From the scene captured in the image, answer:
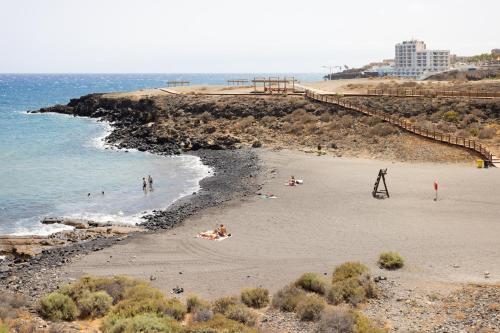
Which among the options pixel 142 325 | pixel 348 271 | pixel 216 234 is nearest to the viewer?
pixel 142 325

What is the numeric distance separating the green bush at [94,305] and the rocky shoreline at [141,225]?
298 cm

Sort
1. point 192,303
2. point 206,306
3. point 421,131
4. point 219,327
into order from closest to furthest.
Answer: point 219,327 → point 206,306 → point 192,303 → point 421,131

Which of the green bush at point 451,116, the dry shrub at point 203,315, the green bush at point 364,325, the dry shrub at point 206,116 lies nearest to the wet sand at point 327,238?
the dry shrub at point 203,315

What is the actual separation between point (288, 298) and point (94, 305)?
6.00m

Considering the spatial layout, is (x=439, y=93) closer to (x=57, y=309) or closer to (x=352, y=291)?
(x=352, y=291)

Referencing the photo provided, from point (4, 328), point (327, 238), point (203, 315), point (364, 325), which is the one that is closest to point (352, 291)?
point (364, 325)

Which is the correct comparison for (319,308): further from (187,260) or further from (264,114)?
(264,114)

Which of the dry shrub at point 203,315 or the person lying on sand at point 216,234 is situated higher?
the dry shrub at point 203,315

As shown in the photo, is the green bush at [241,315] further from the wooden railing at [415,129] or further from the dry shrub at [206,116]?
the dry shrub at [206,116]

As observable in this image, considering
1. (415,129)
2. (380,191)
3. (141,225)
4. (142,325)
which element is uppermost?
(415,129)

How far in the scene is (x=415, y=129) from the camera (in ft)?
156

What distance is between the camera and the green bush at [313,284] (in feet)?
58.5

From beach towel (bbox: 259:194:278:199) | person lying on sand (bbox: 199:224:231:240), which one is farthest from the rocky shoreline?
person lying on sand (bbox: 199:224:231:240)

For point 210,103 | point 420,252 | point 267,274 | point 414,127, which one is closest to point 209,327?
point 267,274
